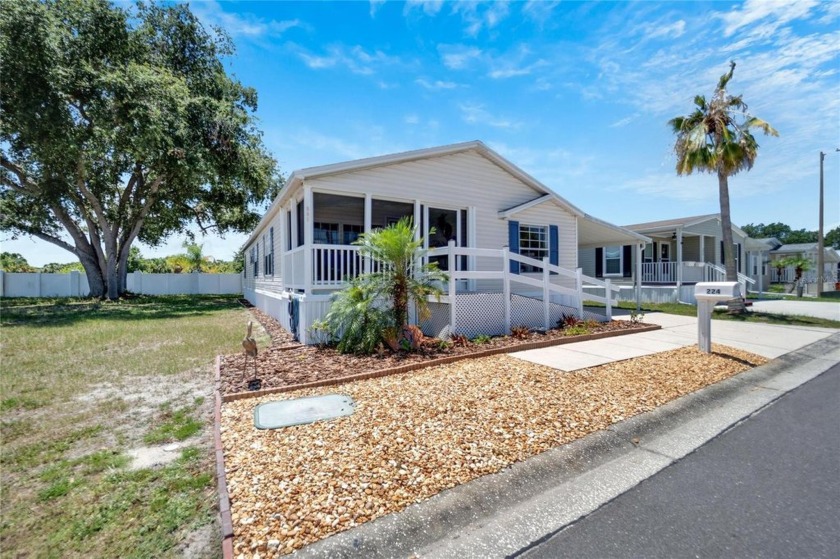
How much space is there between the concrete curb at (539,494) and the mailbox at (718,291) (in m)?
2.34

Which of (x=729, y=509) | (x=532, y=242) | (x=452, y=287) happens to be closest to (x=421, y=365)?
(x=452, y=287)

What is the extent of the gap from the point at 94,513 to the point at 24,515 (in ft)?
1.48

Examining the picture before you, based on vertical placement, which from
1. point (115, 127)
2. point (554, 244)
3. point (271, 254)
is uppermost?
point (115, 127)

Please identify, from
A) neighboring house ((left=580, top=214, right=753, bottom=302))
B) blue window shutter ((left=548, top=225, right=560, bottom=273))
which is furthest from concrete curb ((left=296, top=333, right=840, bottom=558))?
neighboring house ((left=580, top=214, right=753, bottom=302))

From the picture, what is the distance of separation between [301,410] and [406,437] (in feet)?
4.64

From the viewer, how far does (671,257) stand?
880 inches

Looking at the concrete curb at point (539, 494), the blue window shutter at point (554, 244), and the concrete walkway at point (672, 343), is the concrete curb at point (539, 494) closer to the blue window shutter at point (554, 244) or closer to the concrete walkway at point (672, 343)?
the concrete walkway at point (672, 343)

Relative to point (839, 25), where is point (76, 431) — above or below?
below

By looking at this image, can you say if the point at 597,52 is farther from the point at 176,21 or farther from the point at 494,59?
the point at 176,21

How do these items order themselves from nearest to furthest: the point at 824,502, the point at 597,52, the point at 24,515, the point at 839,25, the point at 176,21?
the point at 24,515, the point at 824,502, the point at 839,25, the point at 597,52, the point at 176,21

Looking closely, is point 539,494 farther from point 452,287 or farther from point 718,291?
point 718,291

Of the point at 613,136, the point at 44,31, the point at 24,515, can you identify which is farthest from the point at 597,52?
the point at 44,31

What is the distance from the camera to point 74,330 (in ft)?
33.1

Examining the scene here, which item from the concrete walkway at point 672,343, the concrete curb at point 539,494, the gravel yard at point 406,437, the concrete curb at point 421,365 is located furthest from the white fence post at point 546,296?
the concrete curb at point 539,494
